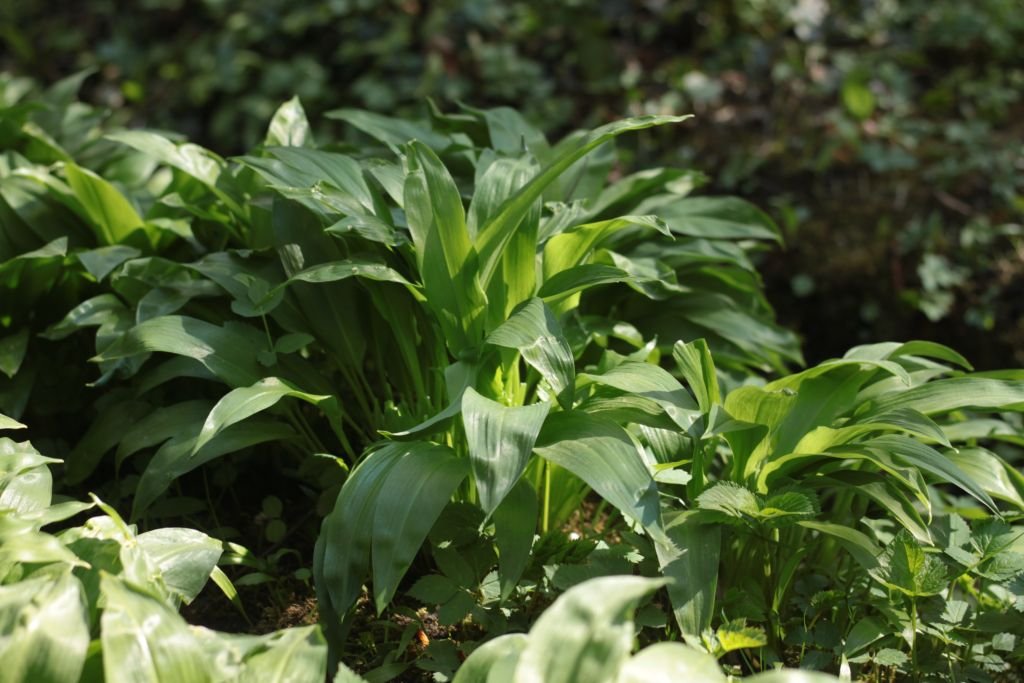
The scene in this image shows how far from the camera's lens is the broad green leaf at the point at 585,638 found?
46.6 inches

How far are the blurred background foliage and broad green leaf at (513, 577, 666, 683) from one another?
2.60 metres

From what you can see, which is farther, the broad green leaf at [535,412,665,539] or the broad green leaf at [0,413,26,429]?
the broad green leaf at [0,413,26,429]

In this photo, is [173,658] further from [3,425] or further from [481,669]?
[3,425]

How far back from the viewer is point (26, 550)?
4.54ft

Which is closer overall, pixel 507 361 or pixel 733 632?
pixel 733 632

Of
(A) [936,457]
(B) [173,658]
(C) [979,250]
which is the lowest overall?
(C) [979,250]

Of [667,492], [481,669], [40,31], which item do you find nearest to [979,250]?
[667,492]

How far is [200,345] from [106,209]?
A: 0.62 m

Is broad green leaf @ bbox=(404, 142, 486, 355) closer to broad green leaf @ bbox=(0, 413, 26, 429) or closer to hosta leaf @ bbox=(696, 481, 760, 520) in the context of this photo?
hosta leaf @ bbox=(696, 481, 760, 520)

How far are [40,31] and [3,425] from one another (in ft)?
15.1

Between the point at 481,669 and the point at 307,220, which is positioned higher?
the point at 307,220

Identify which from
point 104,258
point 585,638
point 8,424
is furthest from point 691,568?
point 104,258

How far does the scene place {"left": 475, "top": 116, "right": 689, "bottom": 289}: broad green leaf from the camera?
1730 millimetres

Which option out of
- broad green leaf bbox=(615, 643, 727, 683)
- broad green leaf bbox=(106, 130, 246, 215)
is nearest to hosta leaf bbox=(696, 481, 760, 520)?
broad green leaf bbox=(615, 643, 727, 683)
